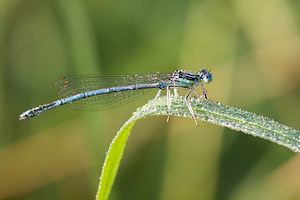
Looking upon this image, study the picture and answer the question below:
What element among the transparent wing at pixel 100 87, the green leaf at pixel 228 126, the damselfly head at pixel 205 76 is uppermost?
the damselfly head at pixel 205 76

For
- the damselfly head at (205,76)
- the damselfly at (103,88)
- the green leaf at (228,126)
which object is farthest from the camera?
the damselfly at (103,88)

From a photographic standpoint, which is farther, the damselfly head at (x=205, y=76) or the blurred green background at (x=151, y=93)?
the blurred green background at (x=151, y=93)

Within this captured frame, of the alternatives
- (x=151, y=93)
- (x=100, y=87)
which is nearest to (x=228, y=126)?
(x=100, y=87)

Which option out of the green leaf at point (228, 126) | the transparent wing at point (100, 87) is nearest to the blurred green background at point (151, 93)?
the transparent wing at point (100, 87)

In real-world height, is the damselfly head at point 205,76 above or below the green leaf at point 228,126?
above

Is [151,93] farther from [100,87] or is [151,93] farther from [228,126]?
[228,126]

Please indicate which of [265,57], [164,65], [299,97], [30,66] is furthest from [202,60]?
[30,66]

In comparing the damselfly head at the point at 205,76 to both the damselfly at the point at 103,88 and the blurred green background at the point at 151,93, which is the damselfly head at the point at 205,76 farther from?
the blurred green background at the point at 151,93

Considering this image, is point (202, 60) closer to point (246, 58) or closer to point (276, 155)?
point (246, 58)
